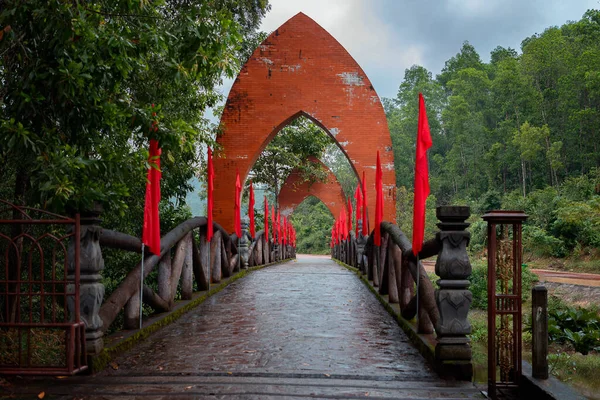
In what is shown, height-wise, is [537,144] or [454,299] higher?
[537,144]

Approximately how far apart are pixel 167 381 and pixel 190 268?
2814 mm

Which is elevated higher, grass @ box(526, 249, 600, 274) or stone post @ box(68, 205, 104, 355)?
stone post @ box(68, 205, 104, 355)

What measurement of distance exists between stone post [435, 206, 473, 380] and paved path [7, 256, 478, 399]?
144 mm

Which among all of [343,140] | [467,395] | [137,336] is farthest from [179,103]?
[467,395]

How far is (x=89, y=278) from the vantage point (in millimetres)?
3436

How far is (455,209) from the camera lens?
3.37 meters

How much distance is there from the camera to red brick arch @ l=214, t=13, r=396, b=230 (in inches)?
484

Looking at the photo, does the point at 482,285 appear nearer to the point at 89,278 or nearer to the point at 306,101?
the point at 306,101

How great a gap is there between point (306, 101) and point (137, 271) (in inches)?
345

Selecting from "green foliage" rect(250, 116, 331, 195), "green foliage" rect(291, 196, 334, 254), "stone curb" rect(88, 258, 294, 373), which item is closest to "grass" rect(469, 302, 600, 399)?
"stone curb" rect(88, 258, 294, 373)

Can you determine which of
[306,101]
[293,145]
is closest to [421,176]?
[306,101]

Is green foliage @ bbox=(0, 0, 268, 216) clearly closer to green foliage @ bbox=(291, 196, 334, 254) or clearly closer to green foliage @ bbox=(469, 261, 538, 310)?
green foliage @ bbox=(469, 261, 538, 310)

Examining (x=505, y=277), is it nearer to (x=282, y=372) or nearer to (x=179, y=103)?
(x=282, y=372)

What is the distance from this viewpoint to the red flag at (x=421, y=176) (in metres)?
3.79
